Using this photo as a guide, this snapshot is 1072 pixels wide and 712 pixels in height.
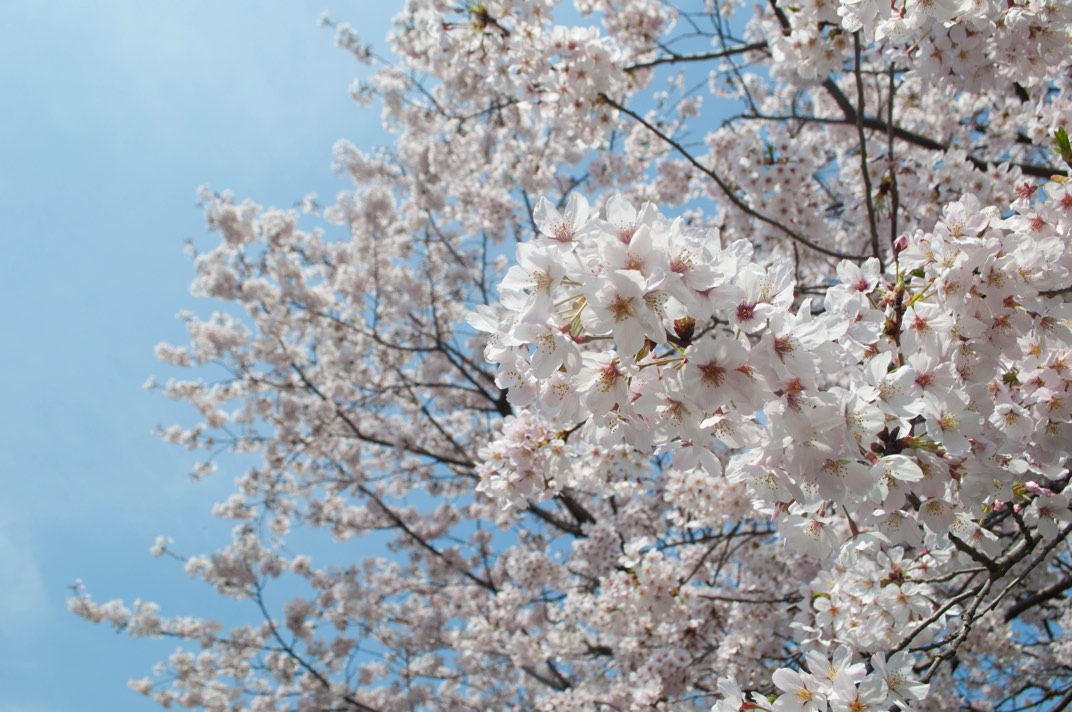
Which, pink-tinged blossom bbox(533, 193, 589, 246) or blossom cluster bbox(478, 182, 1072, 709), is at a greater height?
pink-tinged blossom bbox(533, 193, 589, 246)

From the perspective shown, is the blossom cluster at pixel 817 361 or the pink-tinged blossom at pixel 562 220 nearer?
the blossom cluster at pixel 817 361

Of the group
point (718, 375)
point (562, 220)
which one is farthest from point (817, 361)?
point (562, 220)

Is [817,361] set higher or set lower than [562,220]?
lower

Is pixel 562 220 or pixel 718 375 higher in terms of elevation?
pixel 562 220

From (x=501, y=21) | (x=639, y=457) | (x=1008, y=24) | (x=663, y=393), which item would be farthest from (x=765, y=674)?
(x=501, y=21)

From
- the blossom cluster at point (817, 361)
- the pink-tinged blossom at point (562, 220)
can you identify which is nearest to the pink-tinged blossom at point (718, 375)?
the blossom cluster at point (817, 361)

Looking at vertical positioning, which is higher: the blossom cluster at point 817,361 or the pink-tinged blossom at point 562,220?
the pink-tinged blossom at point 562,220

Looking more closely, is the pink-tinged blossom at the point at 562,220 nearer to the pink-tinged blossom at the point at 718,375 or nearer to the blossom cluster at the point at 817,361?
the blossom cluster at the point at 817,361

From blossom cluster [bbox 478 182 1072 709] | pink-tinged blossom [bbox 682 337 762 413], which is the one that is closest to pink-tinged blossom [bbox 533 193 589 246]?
blossom cluster [bbox 478 182 1072 709]

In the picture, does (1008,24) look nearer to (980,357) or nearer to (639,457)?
(980,357)

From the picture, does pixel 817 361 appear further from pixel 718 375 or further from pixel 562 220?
pixel 562 220

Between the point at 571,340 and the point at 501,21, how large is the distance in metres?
2.98

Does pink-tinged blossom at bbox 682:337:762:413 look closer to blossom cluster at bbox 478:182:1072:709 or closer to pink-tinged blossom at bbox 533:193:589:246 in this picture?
blossom cluster at bbox 478:182:1072:709

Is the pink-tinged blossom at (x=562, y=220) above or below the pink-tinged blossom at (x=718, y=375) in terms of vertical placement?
above
